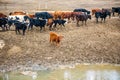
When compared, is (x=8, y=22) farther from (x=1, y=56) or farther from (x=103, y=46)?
(x=103, y=46)

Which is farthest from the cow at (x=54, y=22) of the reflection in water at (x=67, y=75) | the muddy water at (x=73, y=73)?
the reflection in water at (x=67, y=75)

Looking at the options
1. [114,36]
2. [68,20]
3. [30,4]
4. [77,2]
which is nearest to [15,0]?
[30,4]

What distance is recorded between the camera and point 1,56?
15.4 meters

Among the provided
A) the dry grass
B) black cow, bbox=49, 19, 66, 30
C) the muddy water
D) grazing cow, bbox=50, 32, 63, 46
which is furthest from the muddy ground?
the muddy water

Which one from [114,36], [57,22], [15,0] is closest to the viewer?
[114,36]

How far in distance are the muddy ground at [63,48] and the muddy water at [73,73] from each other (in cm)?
56

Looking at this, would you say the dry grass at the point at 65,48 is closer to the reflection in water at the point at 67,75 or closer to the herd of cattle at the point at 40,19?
the herd of cattle at the point at 40,19

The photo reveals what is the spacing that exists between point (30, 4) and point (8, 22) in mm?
11526

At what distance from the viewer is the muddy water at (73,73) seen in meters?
13.3

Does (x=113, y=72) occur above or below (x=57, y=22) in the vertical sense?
below

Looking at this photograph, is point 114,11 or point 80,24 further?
point 114,11

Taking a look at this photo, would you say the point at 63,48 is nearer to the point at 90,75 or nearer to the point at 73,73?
the point at 73,73

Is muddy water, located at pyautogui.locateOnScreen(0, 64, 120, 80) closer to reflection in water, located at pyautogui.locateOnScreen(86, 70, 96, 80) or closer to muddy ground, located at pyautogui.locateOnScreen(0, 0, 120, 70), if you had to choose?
reflection in water, located at pyautogui.locateOnScreen(86, 70, 96, 80)

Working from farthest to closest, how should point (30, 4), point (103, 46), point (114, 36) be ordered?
point (30, 4), point (114, 36), point (103, 46)
